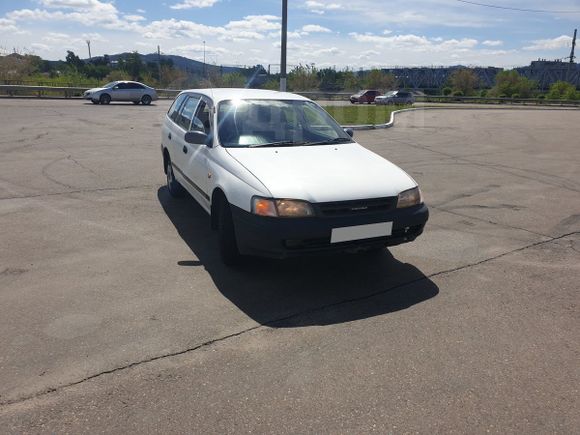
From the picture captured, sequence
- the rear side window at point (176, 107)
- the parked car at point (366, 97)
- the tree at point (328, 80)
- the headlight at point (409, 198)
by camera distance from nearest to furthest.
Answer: the headlight at point (409, 198) < the rear side window at point (176, 107) < the parked car at point (366, 97) < the tree at point (328, 80)

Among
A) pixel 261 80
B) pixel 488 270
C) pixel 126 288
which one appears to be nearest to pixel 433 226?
pixel 488 270

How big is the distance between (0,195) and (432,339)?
6.40m

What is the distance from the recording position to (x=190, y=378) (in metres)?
2.76

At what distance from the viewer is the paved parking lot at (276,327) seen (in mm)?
2510

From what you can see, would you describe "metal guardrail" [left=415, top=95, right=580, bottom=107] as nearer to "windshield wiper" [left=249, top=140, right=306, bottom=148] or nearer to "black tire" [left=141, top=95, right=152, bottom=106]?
"black tire" [left=141, top=95, right=152, bottom=106]

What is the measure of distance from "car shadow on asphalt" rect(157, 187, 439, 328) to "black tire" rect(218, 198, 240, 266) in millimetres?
107

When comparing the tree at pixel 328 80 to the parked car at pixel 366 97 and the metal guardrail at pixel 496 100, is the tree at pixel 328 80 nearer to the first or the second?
the metal guardrail at pixel 496 100

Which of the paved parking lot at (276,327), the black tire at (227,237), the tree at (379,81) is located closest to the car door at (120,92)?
the paved parking lot at (276,327)

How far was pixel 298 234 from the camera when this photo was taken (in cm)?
362

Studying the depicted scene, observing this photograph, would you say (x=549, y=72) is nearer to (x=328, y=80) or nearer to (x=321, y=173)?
(x=328, y=80)

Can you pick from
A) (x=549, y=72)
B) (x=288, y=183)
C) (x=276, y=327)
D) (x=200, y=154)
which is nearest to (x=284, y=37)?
(x=200, y=154)

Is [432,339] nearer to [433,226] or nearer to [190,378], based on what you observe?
[190,378]

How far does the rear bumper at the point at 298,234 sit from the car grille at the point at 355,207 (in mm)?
45

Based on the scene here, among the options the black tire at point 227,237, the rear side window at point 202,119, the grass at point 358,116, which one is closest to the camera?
the black tire at point 227,237
